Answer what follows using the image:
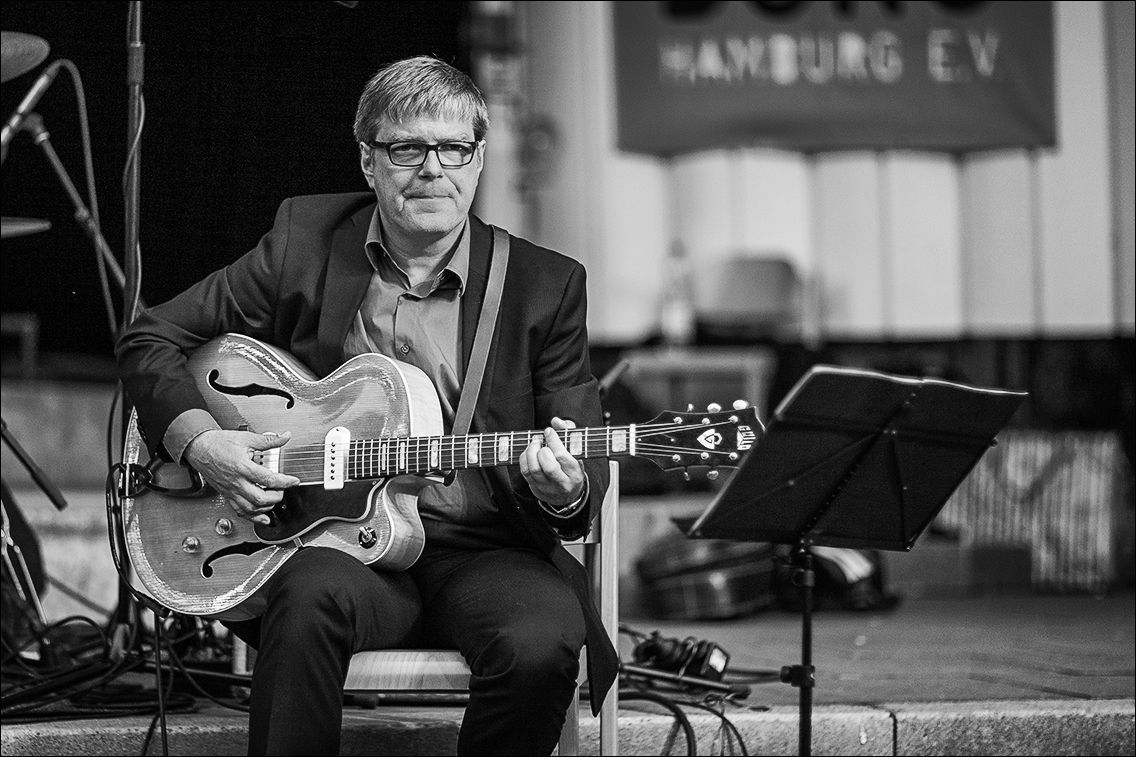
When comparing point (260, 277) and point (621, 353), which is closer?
point (260, 277)

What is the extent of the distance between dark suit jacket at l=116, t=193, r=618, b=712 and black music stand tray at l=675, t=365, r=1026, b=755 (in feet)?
1.01

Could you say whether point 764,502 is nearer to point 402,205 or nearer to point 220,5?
point 402,205

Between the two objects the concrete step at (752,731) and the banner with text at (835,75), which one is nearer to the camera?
the concrete step at (752,731)

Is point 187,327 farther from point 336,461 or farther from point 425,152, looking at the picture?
point 425,152

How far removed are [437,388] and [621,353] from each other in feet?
13.3

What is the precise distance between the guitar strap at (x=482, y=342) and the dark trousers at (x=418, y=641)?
28cm

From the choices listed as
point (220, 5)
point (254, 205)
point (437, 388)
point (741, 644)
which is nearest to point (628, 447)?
point (437, 388)

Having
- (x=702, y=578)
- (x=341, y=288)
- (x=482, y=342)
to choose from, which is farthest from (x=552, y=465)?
(x=702, y=578)

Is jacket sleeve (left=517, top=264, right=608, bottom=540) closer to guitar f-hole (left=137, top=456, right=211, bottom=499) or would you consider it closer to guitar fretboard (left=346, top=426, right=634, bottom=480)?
guitar fretboard (left=346, top=426, right=634, bottom=480)

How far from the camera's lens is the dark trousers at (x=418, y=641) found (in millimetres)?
2154

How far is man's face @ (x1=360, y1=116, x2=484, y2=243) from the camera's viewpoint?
8.27 ft

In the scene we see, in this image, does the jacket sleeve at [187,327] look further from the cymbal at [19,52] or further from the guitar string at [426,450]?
the cymbal at [19,52]

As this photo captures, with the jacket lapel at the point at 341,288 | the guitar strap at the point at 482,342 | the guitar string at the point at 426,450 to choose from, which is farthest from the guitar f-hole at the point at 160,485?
the guitar strap at the point at 482,342

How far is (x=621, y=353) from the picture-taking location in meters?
6.59
